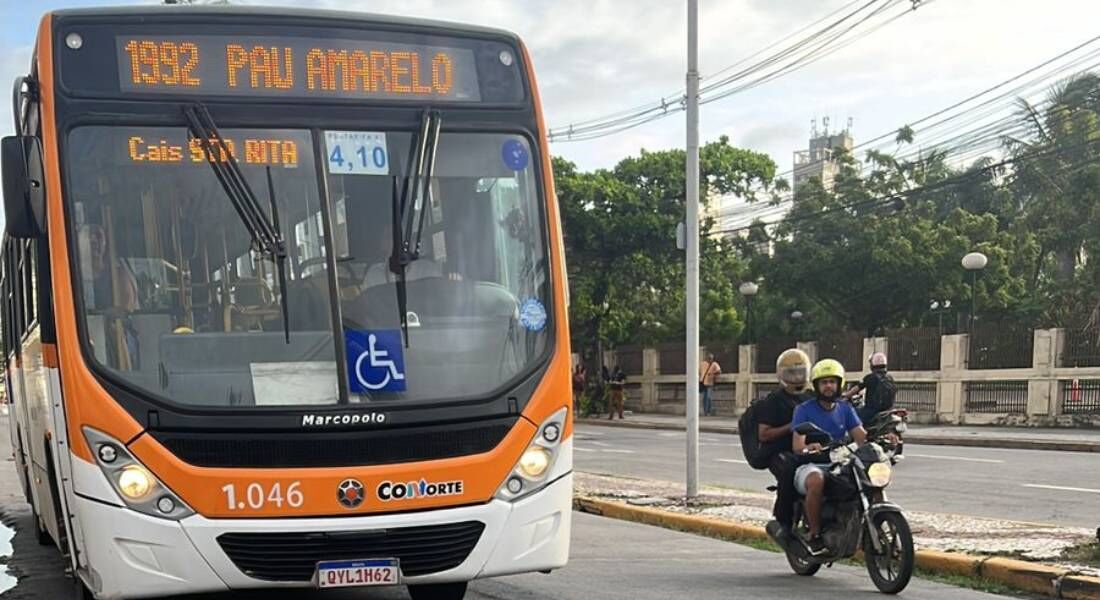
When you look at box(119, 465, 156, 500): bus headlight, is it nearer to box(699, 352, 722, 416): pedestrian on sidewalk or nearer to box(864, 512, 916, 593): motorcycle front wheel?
box(864, 512, 916, 593): motorcycle front wheel

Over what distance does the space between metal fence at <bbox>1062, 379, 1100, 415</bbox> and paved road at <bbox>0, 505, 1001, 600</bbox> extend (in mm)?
16950

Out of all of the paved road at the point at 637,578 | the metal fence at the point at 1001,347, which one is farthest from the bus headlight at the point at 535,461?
the metal fence at the point at 1001,347

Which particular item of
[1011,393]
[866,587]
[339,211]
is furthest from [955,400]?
[339,211]

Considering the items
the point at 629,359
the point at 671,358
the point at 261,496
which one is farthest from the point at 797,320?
the point at 261,496

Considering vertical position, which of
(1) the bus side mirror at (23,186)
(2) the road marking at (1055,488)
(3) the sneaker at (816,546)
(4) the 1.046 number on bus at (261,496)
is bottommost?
(2) the road marking at (1055,488)

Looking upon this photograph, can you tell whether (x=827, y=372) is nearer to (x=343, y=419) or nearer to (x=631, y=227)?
(x=343, y=419)

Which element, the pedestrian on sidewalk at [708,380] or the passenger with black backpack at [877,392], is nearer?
the passenger with black backpack at [877,392]

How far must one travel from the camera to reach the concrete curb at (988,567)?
6.84 metres

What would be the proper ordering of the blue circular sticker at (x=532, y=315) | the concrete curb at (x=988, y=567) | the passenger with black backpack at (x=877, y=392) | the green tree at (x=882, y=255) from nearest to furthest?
1. the blue circular sticker at (x=532, y=315)
2. the concrete curb at (x=988, y=567)
3. the passenger with black backpack at (x=877, y=392)
4. the green tree at (x=882, y=255)

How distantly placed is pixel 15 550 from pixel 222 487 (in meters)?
Answer: 5.66

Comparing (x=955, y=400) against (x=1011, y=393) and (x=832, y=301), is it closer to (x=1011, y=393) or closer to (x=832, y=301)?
(x=1011, y=393)

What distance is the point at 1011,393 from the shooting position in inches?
1006

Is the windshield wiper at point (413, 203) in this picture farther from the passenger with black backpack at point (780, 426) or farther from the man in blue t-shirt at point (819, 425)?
the passenger with black backpack at point (780, 426)

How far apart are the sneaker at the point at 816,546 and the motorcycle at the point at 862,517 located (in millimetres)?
32
